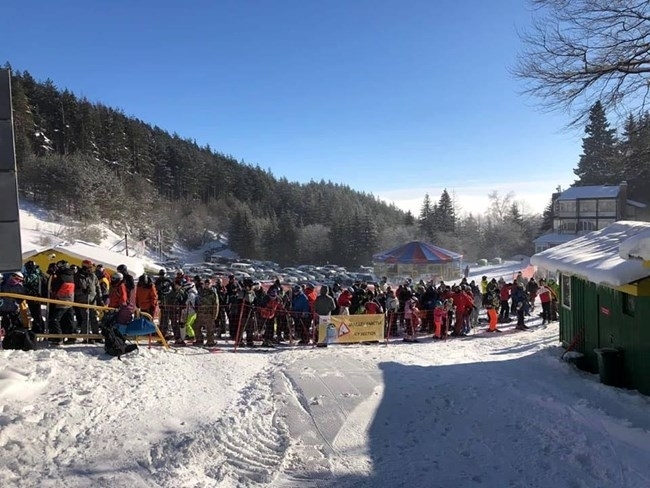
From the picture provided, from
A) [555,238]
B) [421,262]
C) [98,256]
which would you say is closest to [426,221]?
[555,238]

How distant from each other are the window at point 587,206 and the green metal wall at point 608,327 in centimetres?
5163

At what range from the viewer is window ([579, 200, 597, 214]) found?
57.6 m

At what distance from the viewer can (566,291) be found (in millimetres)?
12633

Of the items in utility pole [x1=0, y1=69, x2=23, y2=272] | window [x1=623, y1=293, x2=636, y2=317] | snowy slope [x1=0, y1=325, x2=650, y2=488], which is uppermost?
utility pole [x1=0, y1=69, x2=23, y2=272]

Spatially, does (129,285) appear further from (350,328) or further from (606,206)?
(606,206)

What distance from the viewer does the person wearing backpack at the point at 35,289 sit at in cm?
1077

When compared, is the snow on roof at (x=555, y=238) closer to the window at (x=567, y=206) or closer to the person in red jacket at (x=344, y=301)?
the window at (x=567, y=206)

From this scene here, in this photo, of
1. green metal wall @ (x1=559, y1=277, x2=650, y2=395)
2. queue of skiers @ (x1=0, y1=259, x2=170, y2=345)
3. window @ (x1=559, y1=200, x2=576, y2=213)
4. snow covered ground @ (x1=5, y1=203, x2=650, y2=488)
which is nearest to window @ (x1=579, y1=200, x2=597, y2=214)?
window @ (x1=559, y1=200, x2=576, y2=213)

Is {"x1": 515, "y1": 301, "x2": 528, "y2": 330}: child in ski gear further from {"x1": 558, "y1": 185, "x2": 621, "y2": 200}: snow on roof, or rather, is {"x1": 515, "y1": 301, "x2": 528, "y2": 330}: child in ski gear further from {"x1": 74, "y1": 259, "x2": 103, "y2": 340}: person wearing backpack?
{"x1": 558, "y1": 185, "x2": 621, "y2": 200}: snow on roof

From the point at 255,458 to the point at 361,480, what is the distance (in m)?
1.37

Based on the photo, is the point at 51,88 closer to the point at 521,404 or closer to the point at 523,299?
the point at 523,299

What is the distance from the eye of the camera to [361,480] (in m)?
5.69

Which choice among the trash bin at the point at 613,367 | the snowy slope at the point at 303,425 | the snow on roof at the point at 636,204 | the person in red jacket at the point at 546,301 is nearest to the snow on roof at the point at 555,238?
the snow on roof at the point at 636,204

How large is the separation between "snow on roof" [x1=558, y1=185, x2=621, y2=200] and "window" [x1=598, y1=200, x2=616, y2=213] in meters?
0.72
